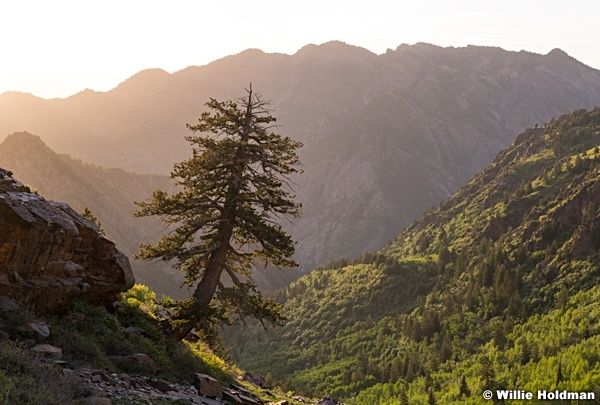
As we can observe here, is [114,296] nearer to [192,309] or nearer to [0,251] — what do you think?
[192,309]

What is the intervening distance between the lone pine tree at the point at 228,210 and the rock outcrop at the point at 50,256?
2.28m

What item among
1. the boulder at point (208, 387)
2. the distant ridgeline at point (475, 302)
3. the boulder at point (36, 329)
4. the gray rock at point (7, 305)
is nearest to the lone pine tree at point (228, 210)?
the boulder at point (208, 387)

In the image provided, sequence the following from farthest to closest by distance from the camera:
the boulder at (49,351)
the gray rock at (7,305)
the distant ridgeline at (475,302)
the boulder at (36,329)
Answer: the distant ridgeline at (475,302), the gray rock at (7,305), the boulder at (36,329), the boulder at (49,351)

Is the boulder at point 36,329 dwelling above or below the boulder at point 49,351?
above

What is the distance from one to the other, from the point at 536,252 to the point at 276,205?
83215 mm

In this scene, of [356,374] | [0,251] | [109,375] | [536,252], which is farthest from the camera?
[536,252]

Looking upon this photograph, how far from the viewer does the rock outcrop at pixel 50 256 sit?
16750 mm

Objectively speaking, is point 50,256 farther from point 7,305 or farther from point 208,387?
point 208,387

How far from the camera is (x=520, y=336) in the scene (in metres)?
68.6

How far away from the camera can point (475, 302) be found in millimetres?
89125

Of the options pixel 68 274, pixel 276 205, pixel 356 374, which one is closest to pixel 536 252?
pixel 356 374

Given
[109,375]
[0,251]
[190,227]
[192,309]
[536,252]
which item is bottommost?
[109,375]

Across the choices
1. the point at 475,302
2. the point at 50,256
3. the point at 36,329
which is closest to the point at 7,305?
the point at 36,329

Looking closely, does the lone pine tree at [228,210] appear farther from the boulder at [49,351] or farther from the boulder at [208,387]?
the boulder at [49,351]
